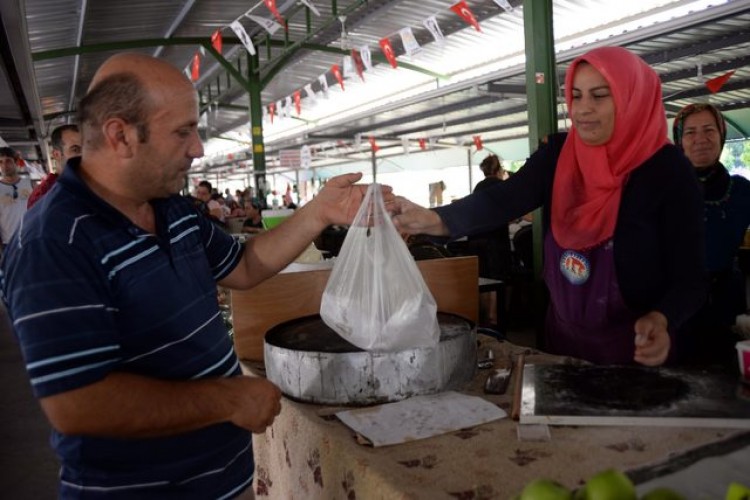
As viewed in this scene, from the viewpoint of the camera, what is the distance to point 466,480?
104 centimetres

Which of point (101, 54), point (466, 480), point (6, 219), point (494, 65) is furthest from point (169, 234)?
point (101, 54)

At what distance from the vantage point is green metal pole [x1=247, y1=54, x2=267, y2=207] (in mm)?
9570

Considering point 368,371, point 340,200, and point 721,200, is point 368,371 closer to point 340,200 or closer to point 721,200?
point 340,200

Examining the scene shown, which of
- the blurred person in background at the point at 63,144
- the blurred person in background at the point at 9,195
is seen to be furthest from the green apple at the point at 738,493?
the blurred person in background at the point at 9,195

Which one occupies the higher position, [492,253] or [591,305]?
[591,305]

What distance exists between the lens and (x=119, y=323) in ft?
3.43

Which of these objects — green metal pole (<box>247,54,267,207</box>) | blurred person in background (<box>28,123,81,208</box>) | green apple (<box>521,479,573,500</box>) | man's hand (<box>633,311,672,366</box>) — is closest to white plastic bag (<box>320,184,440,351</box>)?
man's hand (<box>633,311,672,366</box>)

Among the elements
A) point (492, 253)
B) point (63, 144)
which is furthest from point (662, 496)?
point (492, 253)

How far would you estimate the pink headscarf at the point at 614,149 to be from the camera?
1.64m

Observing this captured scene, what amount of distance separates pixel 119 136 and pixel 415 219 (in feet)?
3.16

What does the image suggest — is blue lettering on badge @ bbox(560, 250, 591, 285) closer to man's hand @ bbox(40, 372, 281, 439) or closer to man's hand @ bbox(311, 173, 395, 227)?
man's hand @ bbox(311, 173, 395, 227)

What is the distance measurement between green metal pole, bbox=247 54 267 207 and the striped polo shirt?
8.75m

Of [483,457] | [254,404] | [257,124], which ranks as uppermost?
[257,124]

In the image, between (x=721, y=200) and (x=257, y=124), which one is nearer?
(x=721, y=200)
